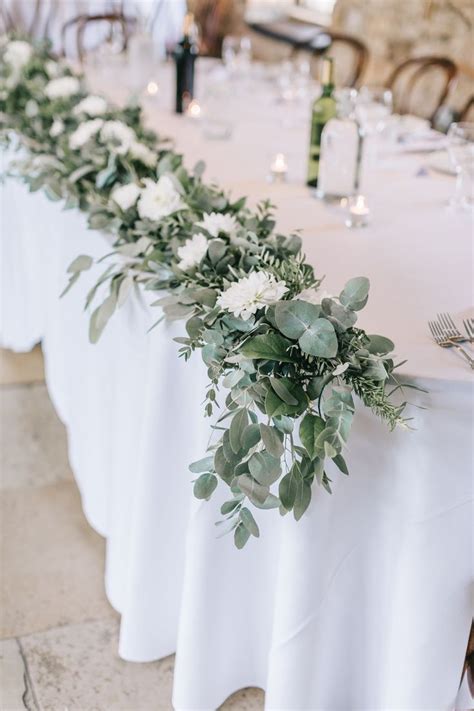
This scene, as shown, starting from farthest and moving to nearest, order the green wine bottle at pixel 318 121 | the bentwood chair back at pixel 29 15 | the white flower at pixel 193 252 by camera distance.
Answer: the bentwood chair back at pixel 29 15
the green wine bottle at pixel 318 121
the white flower at pixel 193 252

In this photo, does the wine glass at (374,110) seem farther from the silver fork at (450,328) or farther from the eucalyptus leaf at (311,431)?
the eucalyptus leaf at (311,431)

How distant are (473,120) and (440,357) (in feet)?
8.67

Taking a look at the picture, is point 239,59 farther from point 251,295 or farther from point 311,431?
point 311,431

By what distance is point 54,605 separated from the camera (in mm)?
1826

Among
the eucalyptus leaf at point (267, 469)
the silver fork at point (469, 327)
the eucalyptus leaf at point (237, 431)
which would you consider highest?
the silver fork at point (469, 327)

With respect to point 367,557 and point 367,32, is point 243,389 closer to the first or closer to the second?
point 367,557

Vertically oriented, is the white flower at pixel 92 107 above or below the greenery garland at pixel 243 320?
above

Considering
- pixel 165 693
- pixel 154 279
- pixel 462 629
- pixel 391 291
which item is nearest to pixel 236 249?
pixel 154 279

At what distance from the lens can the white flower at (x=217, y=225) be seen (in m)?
1.42

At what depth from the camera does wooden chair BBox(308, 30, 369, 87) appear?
3693 millimetres

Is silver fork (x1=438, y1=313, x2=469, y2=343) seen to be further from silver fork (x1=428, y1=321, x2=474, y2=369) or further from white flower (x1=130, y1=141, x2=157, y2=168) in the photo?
white flower (x1=130, y1=141, x2=157, y2=168)

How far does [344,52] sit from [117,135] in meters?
3.39

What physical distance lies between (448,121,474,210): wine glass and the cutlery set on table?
62 centimetres

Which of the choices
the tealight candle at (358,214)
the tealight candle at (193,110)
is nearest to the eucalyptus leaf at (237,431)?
the tealight candle at (358,214)
